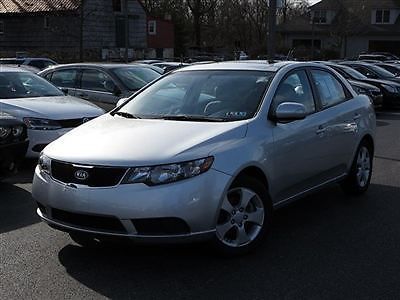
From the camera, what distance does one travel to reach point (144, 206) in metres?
4.12

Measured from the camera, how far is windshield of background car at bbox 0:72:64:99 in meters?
9.51

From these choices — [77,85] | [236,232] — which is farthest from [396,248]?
[77,85]

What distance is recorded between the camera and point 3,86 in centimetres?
956

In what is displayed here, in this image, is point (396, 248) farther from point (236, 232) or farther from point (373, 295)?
point (236, 232)

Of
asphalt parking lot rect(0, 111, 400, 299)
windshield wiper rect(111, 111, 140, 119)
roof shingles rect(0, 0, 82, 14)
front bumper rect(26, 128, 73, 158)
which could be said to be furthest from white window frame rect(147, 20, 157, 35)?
windshield wiper rect(111, 111, 140, 119)

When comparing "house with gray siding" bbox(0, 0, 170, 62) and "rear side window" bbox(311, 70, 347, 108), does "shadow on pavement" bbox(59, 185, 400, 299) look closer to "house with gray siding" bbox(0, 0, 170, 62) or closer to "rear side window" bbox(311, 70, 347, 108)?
"rear side window" bbox(311, 70, 347, 108)

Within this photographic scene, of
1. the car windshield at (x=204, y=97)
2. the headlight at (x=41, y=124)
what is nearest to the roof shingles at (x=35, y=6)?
the headlight at (x=41, y=124)

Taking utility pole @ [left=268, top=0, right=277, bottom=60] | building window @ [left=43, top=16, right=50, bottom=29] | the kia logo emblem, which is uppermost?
building window @ [left=43, top=16, right=50, bottom=29]

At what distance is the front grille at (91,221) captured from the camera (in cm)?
423

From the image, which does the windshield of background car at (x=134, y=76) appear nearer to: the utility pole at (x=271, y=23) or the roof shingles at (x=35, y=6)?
the utility pole at (x=271, y=23)

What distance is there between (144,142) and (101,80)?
7322 mm

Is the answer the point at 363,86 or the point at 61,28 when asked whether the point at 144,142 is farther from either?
the point at 61,28

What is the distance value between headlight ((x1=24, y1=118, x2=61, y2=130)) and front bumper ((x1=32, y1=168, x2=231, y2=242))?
4.29 meters

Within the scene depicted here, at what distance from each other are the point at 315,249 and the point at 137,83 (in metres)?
7.31
